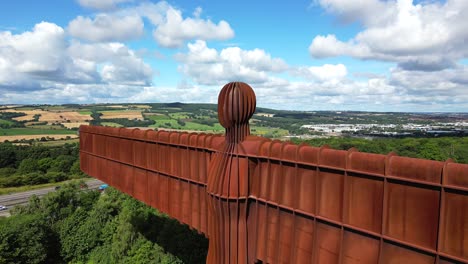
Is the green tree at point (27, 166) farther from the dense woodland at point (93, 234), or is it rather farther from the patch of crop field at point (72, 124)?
the patch of crop field at point (72, 124)

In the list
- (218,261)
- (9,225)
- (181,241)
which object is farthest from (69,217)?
(218,261)

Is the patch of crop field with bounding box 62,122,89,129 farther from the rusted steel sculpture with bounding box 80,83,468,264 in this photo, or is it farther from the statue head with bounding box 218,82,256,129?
the statue head with bounding box 218,82,256,129

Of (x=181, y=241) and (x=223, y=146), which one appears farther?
(x=181, y=241)

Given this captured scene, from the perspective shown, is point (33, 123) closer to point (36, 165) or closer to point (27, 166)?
point (36, 165)

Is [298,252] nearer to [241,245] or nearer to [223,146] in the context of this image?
[241,245]

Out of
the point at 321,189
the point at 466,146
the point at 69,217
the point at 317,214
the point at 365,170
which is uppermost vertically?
the point at 365,170
